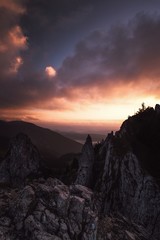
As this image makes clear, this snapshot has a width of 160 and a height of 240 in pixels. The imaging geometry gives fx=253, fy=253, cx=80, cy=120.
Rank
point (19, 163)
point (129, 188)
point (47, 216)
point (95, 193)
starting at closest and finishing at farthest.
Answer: point (47, 216) < point (95, 193) < point (129, 188) < point (19, 163)

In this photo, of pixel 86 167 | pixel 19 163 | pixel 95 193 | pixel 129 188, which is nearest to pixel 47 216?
pixel 95 193

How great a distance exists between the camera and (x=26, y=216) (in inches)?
1021

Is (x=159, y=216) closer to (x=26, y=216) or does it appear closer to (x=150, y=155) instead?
(x=150, y=155)

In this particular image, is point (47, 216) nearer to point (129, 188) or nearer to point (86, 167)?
point (129, 188)

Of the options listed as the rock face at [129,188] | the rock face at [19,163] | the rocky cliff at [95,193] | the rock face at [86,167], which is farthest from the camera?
the rock face at [19,163]

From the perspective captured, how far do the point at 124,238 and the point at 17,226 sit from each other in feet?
43.6

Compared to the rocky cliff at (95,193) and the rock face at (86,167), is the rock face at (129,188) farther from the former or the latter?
the rock face at (86,167)

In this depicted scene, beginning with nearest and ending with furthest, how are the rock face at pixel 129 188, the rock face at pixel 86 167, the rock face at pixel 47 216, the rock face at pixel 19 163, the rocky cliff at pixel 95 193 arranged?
the rock face at pixel 47 216 < the rocky cliff at pixel 95 193 < the rock face at pixel 129 188 < the rock face at pixel 86 167 < the rock face at pixel 19 163

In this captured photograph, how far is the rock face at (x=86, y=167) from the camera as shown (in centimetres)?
4875

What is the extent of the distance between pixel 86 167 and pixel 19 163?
16.7 meters

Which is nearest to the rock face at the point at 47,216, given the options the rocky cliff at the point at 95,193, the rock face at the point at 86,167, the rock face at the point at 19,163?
the rocky cliff at the point at 95,193

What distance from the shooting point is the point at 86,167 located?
50188mm

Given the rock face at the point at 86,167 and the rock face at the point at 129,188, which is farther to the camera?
the rock face at the point at 86,167

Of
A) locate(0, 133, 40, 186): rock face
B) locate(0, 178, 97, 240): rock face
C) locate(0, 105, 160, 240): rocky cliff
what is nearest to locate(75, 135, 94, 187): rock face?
locate(0, 105, 160, 240): rocky cliff
